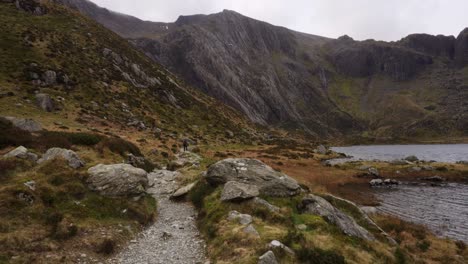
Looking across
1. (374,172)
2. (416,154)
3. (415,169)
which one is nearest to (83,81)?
(374,172)

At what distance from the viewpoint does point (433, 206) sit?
120ft

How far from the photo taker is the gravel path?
13.8 meters

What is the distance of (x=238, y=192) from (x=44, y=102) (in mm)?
47595

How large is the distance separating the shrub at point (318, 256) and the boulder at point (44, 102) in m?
53.3

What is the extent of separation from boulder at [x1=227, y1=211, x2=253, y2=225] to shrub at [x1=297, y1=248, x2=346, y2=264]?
4007 millimetres

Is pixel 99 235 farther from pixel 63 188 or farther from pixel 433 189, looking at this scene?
pixel 433 189

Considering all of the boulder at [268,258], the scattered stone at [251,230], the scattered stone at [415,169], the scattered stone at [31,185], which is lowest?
the scattered stone at [415,169]

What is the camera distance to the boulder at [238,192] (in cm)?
1962

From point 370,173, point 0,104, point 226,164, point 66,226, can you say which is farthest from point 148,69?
point 66,226

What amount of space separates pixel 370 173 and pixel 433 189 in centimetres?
1282

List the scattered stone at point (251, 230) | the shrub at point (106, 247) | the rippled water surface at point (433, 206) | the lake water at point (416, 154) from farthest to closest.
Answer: the lake water at point (416, 154), the rippled water surface at point (433, 206), the scattered stone at point (251, 230), the shrub at point (106, 247)

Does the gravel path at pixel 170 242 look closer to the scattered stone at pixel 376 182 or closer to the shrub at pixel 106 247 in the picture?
the shrub at pixel 106 247

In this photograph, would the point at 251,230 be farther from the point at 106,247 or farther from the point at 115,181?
the point at 115,181

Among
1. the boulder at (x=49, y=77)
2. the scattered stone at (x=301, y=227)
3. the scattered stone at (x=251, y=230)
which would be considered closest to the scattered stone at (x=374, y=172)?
the scattered stone at (x=301, y=227)
